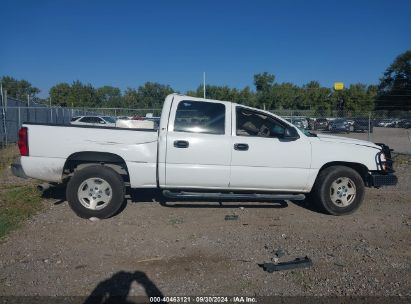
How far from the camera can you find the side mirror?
20.1ft

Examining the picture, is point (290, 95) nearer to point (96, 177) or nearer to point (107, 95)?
point (107, 95)

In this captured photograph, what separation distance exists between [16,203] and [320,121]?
97.2 feet

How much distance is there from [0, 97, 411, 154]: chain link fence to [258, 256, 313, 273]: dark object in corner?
1328 cm

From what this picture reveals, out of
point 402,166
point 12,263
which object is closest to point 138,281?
→ point 12,263

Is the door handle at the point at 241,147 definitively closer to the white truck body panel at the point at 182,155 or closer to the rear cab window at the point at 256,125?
the white truck body panel at the point at 182,155

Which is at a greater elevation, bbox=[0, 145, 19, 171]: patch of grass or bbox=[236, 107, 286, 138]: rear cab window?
bbox=[236, 107, 286, 138]: rear cab window

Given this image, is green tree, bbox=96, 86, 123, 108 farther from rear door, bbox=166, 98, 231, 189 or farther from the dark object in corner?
the dark object in corner

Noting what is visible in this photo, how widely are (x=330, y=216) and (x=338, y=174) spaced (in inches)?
28.5

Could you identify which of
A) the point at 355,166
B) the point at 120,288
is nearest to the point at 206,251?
the point at 120,288

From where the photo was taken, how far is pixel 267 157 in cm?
612

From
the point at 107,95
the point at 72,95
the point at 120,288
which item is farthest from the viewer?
the point at 107,95

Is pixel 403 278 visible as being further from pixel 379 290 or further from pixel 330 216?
pixel 330 216

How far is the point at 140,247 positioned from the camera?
4871mm

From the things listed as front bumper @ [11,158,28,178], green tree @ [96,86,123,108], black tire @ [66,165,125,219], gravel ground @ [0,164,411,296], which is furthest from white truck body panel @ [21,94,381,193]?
green tree @ [96,86,123,108]
